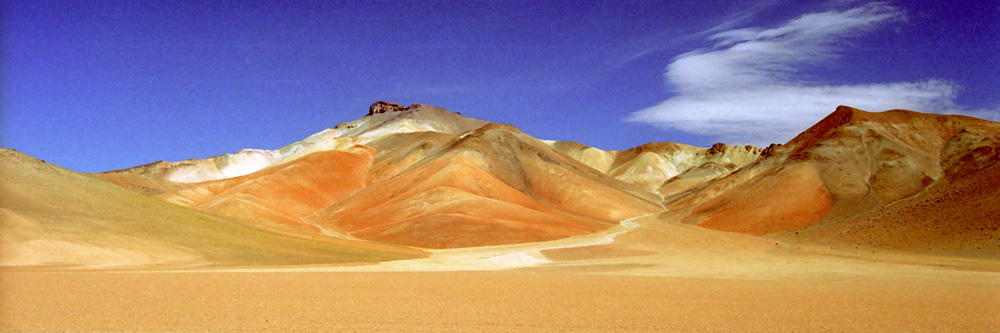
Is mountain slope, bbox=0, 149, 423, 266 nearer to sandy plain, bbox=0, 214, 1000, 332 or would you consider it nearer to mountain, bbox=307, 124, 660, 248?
sandy plain, bbox=0, 214, 1000, 332

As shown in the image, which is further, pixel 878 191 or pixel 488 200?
pixel 488 200

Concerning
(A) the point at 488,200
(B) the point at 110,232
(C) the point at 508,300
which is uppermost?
(A) the point at 488,200

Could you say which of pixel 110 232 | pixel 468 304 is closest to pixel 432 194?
pixel 110 232

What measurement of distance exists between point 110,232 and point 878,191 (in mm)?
80797

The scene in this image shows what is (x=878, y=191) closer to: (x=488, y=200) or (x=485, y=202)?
(x=488, y=200)

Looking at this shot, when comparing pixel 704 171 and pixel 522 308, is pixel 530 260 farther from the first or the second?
pixel 704 171

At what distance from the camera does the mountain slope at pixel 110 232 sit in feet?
127

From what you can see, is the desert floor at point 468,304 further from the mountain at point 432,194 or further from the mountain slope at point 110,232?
the mountain at point 432,194

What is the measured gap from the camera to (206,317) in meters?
20.4

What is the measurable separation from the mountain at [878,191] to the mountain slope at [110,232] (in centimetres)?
4450

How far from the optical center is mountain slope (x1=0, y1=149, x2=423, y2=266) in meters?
38.8

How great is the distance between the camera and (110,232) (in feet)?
141

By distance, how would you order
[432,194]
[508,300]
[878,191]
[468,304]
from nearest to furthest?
[468,304], [508,300], [878,191], [432,194]

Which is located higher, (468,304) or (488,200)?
(488,200)
